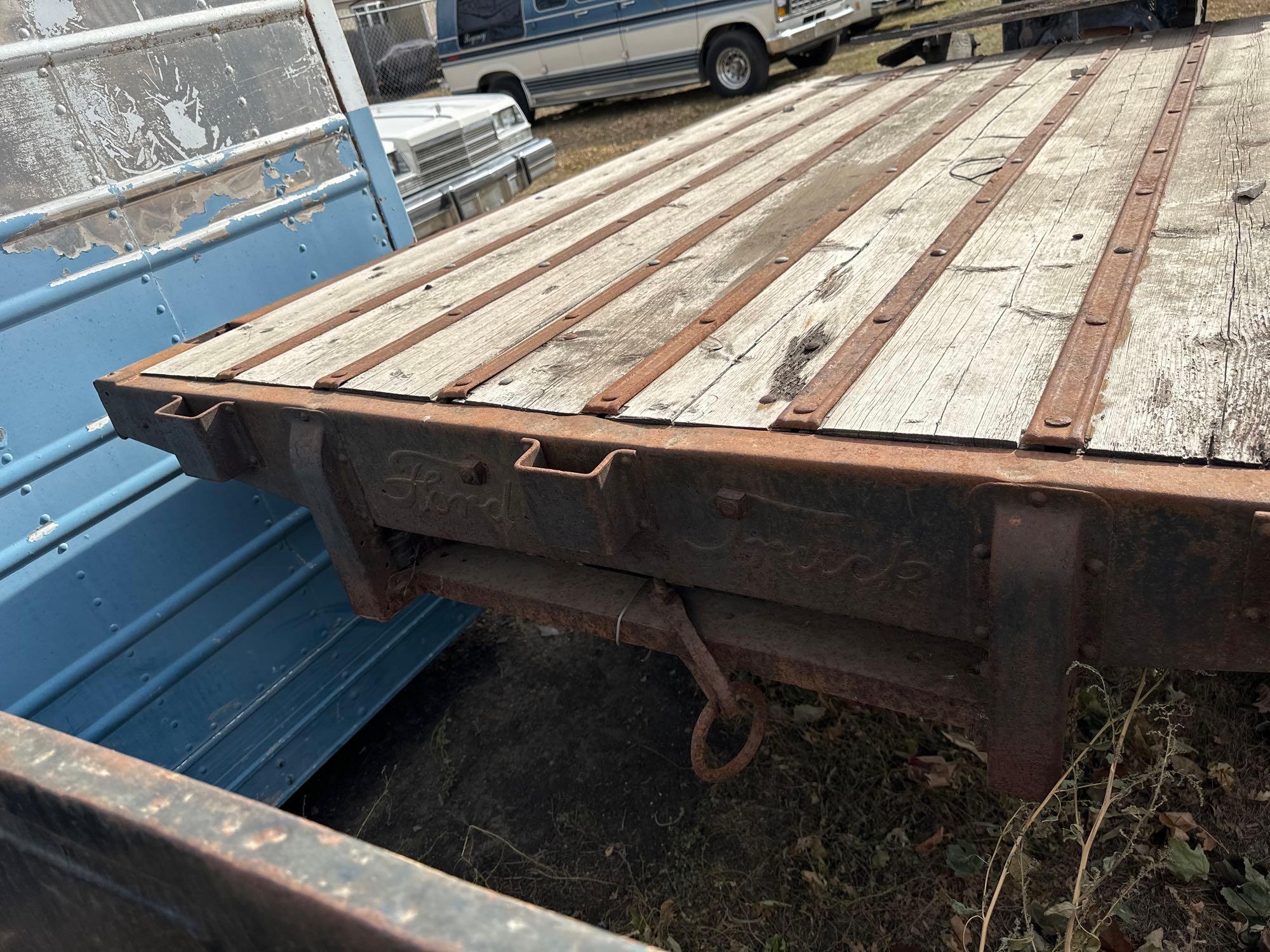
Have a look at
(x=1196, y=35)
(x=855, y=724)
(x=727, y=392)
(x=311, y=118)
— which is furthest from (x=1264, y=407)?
(x=1196, y=35)

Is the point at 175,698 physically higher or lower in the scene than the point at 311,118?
lower

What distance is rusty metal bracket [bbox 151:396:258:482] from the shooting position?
2162mm

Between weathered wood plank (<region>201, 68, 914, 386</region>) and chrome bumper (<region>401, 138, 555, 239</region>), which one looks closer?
weathered wood plank (<region>201, 68, 914, 386</region>)

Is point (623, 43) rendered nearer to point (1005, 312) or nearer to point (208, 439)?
point (208, 439)

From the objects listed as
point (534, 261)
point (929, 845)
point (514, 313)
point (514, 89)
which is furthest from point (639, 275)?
point (514, 89)

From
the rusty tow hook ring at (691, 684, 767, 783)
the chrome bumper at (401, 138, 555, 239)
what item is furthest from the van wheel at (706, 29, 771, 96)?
the rusty tow hook ring at (691, 684, 767, 783)

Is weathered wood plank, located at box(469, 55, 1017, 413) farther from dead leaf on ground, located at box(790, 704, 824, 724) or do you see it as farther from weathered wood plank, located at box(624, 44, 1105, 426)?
dead leaf on ground, located at box(790, 704, 824, 724)

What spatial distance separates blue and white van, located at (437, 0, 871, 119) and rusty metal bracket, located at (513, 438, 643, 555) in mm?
10982

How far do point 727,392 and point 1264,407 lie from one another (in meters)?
0.83

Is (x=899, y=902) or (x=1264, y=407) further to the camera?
(x=899, y=902)

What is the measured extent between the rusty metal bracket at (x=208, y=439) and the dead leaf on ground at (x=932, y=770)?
201 centimetres

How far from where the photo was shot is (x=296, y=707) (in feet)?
9.96

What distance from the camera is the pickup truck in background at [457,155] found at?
6344 mm

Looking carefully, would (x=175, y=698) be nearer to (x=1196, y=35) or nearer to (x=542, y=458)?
(x=542, y=458)
